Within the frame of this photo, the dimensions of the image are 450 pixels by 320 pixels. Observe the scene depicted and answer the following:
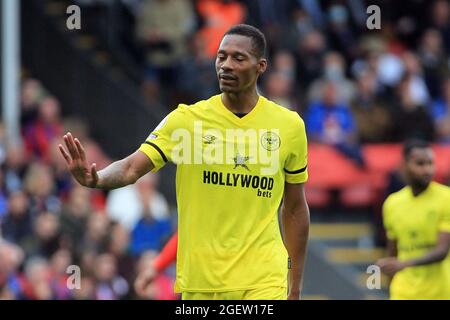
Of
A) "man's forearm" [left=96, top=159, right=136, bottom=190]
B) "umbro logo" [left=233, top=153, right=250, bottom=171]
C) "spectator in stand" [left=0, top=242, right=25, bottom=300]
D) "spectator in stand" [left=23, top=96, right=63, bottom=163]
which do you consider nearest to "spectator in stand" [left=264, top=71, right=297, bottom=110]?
"spectator in stand" [left=23, top=96, right=63, bottom=163]

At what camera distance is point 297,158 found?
9.33 m

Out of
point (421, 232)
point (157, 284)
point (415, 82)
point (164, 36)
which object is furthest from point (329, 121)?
point (421, 232)

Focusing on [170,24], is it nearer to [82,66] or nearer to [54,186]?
[82,66]

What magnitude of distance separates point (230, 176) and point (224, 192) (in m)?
0.10

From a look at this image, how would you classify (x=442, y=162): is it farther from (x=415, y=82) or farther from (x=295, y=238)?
(x=295, y=238)

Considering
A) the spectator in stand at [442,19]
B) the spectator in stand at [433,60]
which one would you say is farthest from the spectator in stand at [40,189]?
the spectator in stand at [442,19]

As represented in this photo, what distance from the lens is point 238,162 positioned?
30.1 feet

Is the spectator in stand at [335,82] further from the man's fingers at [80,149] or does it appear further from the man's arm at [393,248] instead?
the man's fingers at [80,149]

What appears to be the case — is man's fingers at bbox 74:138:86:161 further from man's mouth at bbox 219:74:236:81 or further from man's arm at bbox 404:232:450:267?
man's arm at bbox 404:232:450:267

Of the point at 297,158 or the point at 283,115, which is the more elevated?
the point at 283,115

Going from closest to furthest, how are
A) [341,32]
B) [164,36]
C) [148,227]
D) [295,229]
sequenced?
[295,229], [148,227], [164,36], [341,32]

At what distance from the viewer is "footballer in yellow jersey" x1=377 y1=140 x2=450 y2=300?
1172 centimetres

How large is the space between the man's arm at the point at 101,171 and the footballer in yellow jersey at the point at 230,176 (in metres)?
0.01

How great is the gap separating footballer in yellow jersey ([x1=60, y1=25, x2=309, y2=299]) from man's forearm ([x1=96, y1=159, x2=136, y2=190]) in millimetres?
56
